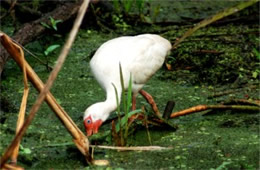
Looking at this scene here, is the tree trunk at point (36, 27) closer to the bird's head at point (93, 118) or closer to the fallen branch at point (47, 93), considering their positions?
the bird's head at point (93, 118)

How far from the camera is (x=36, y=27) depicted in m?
6.16

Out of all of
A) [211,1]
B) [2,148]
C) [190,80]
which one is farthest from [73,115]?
[211,1]

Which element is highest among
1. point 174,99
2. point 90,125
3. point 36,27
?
point 36,27

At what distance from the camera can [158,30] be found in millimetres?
7109

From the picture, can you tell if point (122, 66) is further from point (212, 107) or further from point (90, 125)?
point (212, 107)

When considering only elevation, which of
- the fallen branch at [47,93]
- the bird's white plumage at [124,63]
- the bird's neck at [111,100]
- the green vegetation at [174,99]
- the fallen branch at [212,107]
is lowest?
the green vegetation at [174,99]

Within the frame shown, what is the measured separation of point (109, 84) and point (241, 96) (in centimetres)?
119

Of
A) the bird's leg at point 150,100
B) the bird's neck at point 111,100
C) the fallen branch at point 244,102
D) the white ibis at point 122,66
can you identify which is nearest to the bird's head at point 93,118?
the white ibis at point 122,66

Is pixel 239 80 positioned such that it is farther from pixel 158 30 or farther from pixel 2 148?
pixel 2 148

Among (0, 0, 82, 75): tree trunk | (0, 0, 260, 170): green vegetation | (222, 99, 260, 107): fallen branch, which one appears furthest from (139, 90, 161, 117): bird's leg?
(0, 0, 82, 75): tree trunk

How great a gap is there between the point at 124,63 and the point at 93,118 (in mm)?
563

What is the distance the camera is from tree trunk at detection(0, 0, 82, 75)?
5.47 m

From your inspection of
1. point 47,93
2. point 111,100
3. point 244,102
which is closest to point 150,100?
point 111,100

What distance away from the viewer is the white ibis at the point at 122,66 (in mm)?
4746
